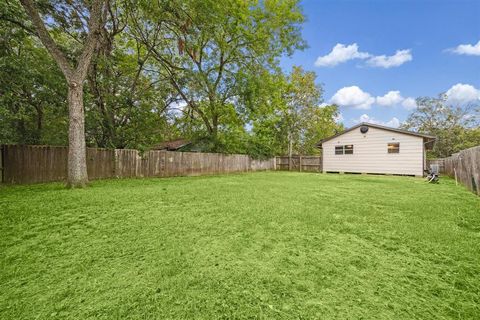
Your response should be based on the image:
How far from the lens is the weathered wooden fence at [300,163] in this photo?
18.4 meters

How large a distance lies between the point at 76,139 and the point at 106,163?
2.88 meters

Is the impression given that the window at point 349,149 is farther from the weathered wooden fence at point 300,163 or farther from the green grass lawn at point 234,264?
the green grass lawn at point 234,264

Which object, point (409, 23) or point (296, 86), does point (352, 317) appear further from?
point (296, 86)

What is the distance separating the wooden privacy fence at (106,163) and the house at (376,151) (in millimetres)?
8560

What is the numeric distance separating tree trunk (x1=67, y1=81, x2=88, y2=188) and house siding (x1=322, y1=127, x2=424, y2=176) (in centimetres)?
1600

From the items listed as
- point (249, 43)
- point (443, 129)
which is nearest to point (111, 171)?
point (249, 43)

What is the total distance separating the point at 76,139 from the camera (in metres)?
6.13

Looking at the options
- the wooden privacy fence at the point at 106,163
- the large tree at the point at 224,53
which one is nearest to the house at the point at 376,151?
the large tree at the point at 224,53

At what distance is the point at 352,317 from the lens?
4.45 ft

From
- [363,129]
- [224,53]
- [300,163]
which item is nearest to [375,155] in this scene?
[363,129]

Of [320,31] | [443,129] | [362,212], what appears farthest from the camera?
[443,129]

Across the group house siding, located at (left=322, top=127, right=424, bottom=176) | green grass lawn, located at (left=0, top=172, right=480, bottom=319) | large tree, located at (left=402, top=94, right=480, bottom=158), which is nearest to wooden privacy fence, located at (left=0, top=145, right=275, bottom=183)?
green grass lawn, located at (left=0, top=172, right=480, bottom=319)

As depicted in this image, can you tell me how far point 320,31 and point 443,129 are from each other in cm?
2150

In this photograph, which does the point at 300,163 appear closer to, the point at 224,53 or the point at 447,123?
the point at 224,53
